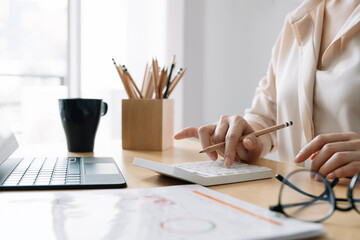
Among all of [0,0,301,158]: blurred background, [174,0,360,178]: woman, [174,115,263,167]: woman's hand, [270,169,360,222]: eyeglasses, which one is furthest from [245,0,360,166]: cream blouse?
[0,0,301,158]: blurred background

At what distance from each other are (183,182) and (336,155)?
0.78 ft

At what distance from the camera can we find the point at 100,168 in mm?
678

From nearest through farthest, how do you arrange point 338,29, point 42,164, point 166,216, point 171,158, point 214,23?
point 166,216 → point 42,164 → point 171,158 → point 338,29 → point 214,23

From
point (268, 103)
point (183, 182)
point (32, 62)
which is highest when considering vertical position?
point (32, 62)

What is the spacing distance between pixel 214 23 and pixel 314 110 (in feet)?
5.07

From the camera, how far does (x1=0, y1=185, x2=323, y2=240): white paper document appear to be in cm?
33

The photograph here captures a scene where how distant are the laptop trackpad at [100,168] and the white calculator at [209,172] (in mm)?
57

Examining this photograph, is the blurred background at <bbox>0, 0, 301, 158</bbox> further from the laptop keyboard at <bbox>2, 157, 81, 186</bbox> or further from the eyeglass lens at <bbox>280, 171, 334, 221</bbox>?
the eyeglass lens at <bbox>280, 171, 334, 221</bbox>

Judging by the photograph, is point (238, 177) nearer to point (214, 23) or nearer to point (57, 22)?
point (214, 23)

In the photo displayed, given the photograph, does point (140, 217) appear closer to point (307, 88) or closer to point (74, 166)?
point (74, 166)

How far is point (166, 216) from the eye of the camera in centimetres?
38

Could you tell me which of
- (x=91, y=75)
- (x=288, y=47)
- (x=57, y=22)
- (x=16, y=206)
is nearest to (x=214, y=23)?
(x=91, y=75)

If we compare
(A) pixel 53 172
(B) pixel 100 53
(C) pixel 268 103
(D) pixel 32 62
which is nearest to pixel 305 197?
(A) pixel 53 172

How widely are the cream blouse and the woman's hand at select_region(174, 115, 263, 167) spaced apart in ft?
0.84
